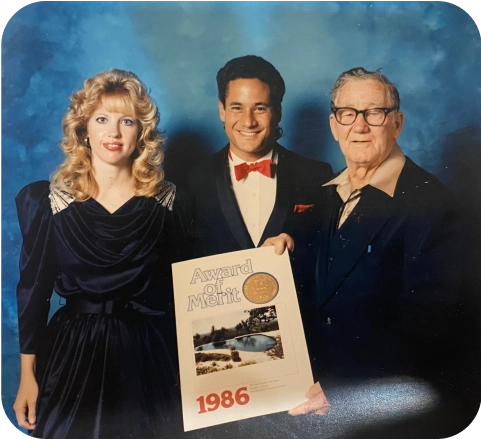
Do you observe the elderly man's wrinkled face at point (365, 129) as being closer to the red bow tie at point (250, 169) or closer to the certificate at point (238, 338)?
the red bow tie at point (250, 169)

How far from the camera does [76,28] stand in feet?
4.69

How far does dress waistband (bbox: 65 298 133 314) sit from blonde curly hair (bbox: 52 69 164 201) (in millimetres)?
295

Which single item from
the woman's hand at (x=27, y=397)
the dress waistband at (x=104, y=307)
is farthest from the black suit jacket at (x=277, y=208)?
the woman's hand at (x=27, y=397)

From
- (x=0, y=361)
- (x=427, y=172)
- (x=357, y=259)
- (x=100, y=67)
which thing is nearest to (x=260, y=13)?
(x=100, y=67)

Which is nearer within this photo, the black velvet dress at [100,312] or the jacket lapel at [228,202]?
the black velvet dress at [100,312]

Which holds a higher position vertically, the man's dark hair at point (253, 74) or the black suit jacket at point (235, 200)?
the man's dark hair at point (253, 74)

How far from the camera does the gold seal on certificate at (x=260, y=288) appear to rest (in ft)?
4.19

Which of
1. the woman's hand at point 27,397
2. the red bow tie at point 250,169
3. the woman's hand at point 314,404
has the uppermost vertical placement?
the red bow tie at point 250,169

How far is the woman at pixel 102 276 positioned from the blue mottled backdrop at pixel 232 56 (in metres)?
0.07

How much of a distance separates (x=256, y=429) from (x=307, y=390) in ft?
0.55

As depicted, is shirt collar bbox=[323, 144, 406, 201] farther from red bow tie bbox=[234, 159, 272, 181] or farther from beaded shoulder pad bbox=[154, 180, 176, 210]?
beaded shoulder pad bbox=[154, 180, 176, 210]

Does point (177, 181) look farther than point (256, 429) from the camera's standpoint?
Yes

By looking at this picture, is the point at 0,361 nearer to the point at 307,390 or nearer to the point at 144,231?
the point at 144,231

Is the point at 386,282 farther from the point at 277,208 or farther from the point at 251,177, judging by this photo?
the point at 251,177
